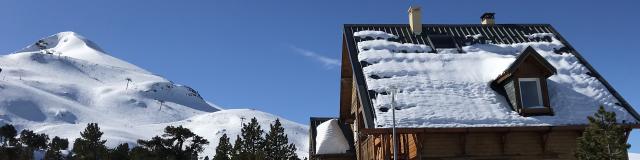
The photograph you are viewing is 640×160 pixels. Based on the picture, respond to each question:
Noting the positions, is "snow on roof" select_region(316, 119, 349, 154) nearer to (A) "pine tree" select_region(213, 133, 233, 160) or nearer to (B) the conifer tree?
(B) the conifer tree

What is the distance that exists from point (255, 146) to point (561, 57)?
42.2m

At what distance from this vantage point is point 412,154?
19.0m

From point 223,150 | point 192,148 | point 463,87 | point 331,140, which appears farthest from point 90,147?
point 463,87

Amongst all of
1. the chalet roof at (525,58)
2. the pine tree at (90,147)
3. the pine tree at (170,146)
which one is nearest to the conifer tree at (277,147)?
the pine tree at (170,146)

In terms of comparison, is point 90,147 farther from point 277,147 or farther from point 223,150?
point 277,147

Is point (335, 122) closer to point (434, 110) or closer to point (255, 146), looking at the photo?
point (434, 110)

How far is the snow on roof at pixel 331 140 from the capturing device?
86.6 feet

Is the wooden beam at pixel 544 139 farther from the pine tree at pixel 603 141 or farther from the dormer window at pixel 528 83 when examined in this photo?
the pine tree at pixel 603 141

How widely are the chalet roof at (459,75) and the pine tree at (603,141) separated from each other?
2.11 meters

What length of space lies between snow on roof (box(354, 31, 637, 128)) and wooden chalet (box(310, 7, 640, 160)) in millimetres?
30

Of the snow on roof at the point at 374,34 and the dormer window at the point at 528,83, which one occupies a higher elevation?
the snow on roof at the point at 374,34

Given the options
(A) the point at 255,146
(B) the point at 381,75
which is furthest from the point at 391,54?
(A) the point at 255,146

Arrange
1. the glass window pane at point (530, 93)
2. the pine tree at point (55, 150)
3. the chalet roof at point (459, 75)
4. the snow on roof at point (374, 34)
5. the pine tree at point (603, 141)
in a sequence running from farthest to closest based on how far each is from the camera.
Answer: the pine tree at point (55, 150) < the snow on roof at point (374, 34) < the glass window pane at point (530, 93) < the chalet roof at point (459, 75) < the pine tree at point (603, 141)

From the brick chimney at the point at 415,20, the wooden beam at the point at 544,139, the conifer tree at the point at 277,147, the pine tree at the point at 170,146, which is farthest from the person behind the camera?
the pine tree at the point at 170,146
